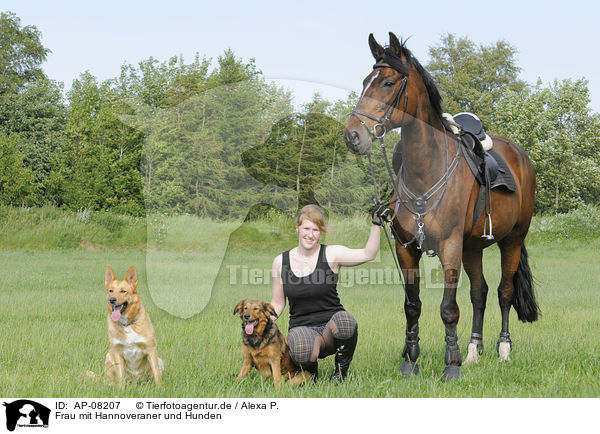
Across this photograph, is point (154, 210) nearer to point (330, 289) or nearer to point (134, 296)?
point (134, 296)

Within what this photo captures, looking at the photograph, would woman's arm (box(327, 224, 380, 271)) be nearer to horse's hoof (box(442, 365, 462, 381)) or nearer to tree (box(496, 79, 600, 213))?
horse's hoof (box(442, 365, 462, 381))

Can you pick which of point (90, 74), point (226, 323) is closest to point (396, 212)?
point (226, 323)

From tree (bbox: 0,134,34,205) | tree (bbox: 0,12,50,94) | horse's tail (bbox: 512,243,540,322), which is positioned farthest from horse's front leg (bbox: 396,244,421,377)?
tree (bbox: 0,12,50,94)

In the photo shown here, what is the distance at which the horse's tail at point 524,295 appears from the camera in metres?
6.99

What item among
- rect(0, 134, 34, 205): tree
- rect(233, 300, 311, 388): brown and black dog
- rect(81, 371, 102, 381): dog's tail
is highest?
rect(0, 134, 34, 205): tree

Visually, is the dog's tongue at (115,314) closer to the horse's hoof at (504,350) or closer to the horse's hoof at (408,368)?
the horse's hoof at (408,368)

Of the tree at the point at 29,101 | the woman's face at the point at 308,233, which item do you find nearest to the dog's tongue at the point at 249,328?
the woman's face at the point at 308,233

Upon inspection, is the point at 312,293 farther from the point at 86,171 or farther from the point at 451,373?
the point at 86,171

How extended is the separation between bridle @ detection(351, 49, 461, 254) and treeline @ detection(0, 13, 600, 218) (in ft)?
1.24

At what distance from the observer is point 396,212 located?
503 cm

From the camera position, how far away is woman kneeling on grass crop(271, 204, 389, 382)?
466cm

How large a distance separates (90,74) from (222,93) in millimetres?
45687

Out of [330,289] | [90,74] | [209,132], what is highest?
[90,74]
